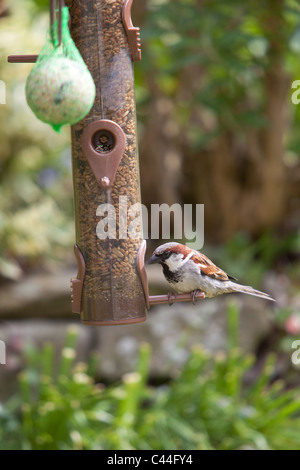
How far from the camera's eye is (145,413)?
4309 mm

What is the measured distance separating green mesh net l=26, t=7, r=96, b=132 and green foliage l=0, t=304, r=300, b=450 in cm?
226

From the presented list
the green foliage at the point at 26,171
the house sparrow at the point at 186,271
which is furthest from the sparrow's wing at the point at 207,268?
the green foliage at the point at 26,171

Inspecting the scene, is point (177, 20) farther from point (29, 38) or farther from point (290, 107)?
point (290, 107)

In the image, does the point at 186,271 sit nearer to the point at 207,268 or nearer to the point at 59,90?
the point at 207,268

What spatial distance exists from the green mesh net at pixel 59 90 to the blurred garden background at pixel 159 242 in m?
1.95

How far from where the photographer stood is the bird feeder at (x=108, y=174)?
2.46 metres

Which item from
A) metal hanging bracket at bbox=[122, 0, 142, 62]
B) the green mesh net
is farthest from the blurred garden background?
→ the green mesh net

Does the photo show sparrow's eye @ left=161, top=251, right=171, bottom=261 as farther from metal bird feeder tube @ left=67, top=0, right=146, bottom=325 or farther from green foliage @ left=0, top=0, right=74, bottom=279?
green foliage @ left=0, top=0, right=74, bottom=279

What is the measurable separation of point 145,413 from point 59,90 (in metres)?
2.98

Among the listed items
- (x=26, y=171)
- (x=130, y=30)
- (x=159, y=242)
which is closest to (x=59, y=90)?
(x=130, y=30)

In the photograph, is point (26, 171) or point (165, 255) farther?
point (26, 171)

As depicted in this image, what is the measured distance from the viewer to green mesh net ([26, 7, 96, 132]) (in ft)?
6.10

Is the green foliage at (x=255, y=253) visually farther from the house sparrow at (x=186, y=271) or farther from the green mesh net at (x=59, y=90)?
the green mesh net at (x=59, y=90)
